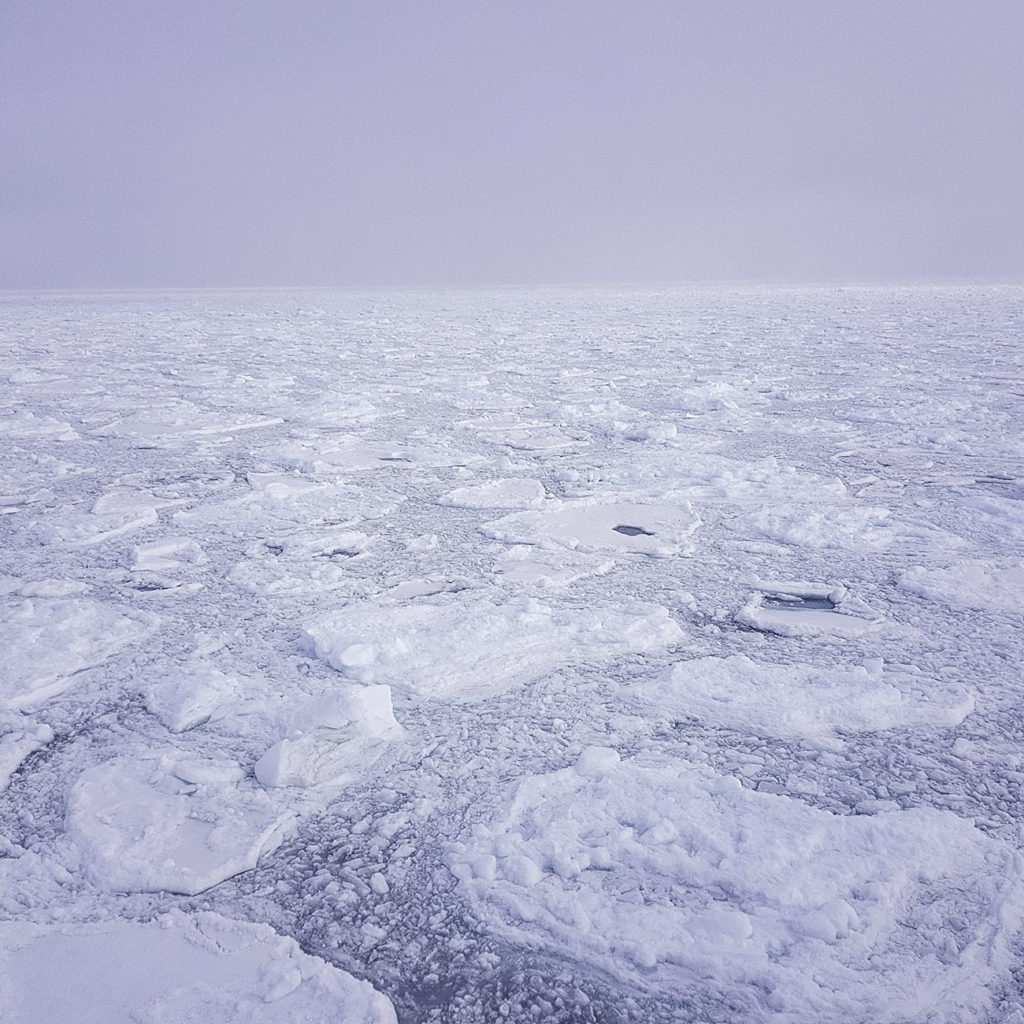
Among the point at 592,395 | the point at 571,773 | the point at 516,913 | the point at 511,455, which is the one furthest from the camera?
the point at 592,395

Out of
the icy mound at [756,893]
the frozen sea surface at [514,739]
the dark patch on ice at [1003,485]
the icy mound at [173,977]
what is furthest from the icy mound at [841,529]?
the icy mound at [173,977]

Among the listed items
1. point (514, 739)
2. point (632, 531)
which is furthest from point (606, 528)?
point (514, 739)

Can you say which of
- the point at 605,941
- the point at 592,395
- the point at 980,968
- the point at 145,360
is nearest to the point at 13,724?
the point at 605,941

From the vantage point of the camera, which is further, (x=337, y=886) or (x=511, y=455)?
(x=511, y=455)

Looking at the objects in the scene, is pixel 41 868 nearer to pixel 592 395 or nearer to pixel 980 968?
pixel 980 968

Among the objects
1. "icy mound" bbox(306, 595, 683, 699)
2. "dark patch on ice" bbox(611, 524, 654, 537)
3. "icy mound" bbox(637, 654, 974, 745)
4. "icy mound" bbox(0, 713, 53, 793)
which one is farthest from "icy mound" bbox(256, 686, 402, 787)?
"dark patch on ice" bbox(611, 524, 654, 537)
